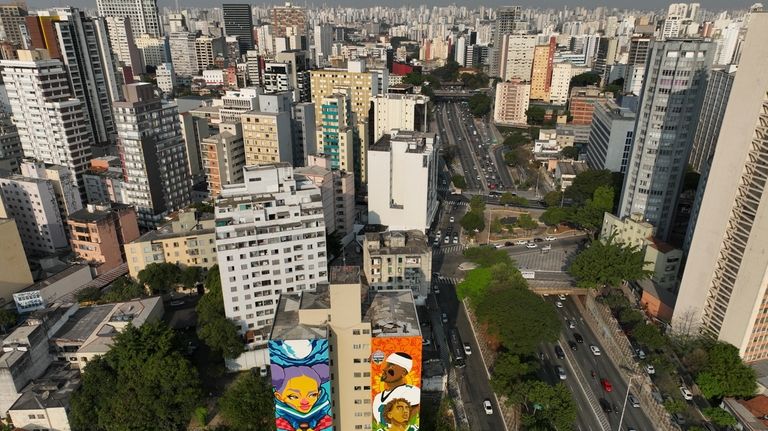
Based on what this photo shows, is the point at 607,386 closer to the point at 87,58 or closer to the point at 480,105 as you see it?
the point at 87,58

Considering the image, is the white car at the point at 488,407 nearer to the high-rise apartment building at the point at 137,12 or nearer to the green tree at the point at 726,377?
the green tree at the point at 726,377

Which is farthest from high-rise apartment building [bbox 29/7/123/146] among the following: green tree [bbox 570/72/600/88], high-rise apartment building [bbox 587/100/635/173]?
green tree [bbox 570/72/600/88]

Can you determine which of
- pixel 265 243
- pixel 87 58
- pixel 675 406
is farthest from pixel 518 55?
pixel 675 406

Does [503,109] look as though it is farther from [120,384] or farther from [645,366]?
[120,384]

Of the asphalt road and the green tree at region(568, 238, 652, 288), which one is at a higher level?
the green tree at region(568, 238, 652, 288)

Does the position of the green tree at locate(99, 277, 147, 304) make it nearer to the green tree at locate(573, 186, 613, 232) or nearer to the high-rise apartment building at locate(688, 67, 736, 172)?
the green tree at locate(573, 186, 613, 232)
